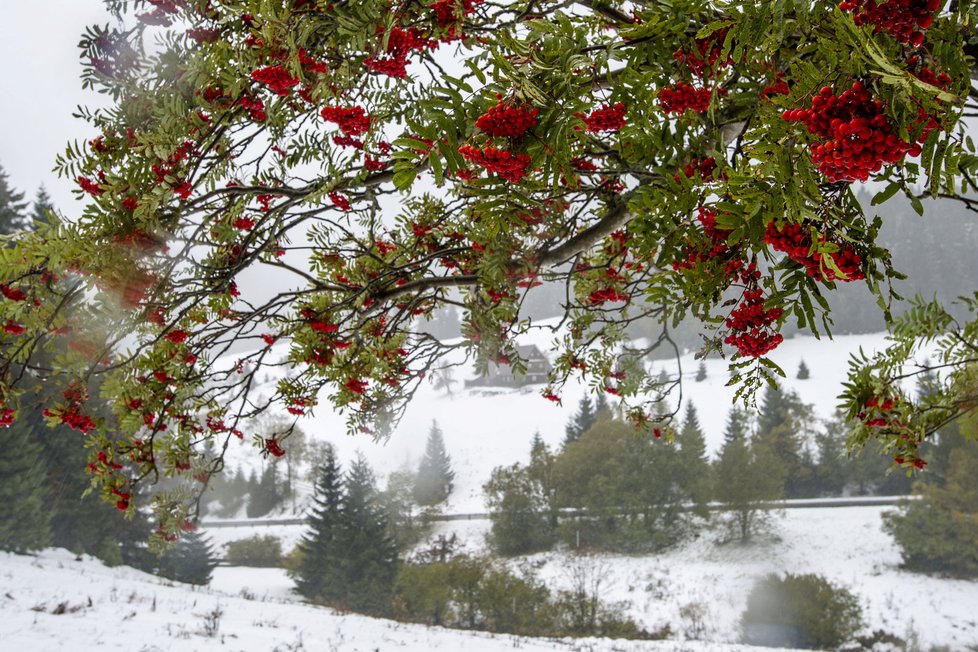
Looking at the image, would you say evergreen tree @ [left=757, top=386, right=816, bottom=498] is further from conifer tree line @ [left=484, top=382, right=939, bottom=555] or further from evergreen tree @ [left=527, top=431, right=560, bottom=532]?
evergreen tree @ [left=527, top=431, right=560, bottom=532]

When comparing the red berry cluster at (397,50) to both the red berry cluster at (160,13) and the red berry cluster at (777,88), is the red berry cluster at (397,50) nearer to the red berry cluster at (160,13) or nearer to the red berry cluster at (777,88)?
the red berry cluster at (160,13)

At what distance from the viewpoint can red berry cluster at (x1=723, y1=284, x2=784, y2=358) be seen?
3.69ft

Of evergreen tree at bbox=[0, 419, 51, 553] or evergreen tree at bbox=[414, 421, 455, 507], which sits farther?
evergreen tree at bbox=[414, 421, 455, 507]

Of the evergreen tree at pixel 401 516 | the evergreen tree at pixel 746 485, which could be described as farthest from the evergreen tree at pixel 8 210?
the evergreen tree at pixel 746 485

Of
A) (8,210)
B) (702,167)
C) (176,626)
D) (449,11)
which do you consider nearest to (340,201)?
(449,11)

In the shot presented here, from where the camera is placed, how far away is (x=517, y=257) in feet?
8.93

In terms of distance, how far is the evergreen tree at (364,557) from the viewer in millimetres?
22891

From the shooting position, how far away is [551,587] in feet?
74.5

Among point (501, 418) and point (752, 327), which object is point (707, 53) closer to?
point (752, 327)

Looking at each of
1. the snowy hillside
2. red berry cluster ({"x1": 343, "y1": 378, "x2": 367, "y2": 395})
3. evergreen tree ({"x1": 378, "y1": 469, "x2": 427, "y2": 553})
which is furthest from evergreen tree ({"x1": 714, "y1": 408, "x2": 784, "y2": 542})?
red berry cluster ({"x1": 343, "y1": 378, "x2": 367, "y2": 395})

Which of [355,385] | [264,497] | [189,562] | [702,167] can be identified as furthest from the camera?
[264,497]

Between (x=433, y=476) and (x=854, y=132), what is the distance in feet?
118

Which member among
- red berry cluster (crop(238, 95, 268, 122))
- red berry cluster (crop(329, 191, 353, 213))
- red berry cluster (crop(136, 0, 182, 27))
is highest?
red berry cluster (crop(136, 0, 182, 27))

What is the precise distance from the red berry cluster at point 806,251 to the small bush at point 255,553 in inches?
1277
